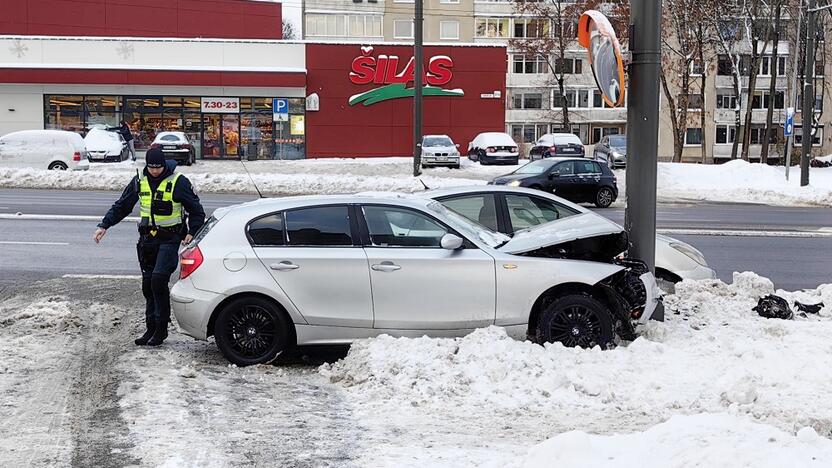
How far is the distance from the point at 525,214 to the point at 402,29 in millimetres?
69899

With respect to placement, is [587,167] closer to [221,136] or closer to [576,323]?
[576,323]

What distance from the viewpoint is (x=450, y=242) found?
293 inches

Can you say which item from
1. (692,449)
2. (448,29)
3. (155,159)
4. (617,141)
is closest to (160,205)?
(155,159)

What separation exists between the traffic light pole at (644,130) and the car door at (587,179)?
1595 centimetres

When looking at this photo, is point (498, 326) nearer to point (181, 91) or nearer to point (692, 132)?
point (181, 91)

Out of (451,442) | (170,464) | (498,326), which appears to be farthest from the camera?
(498,326)

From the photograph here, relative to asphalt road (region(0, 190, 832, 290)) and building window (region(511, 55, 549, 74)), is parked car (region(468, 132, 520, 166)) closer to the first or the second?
asphalt road (region(0, 190, 832, 290))

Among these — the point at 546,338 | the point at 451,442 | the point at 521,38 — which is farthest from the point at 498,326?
the point at 521,38

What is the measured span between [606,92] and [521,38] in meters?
70.3

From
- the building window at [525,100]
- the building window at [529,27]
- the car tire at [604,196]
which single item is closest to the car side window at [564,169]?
the car tire at [604,196]

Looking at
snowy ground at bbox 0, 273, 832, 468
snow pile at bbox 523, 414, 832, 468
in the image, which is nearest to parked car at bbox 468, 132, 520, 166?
snowy ground at bbox 0, 273, 832, 468

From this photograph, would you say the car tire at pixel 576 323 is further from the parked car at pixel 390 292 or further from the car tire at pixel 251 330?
the car tire at pixel 251 330

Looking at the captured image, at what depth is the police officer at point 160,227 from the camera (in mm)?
8008

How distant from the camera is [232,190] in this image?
27.8m
